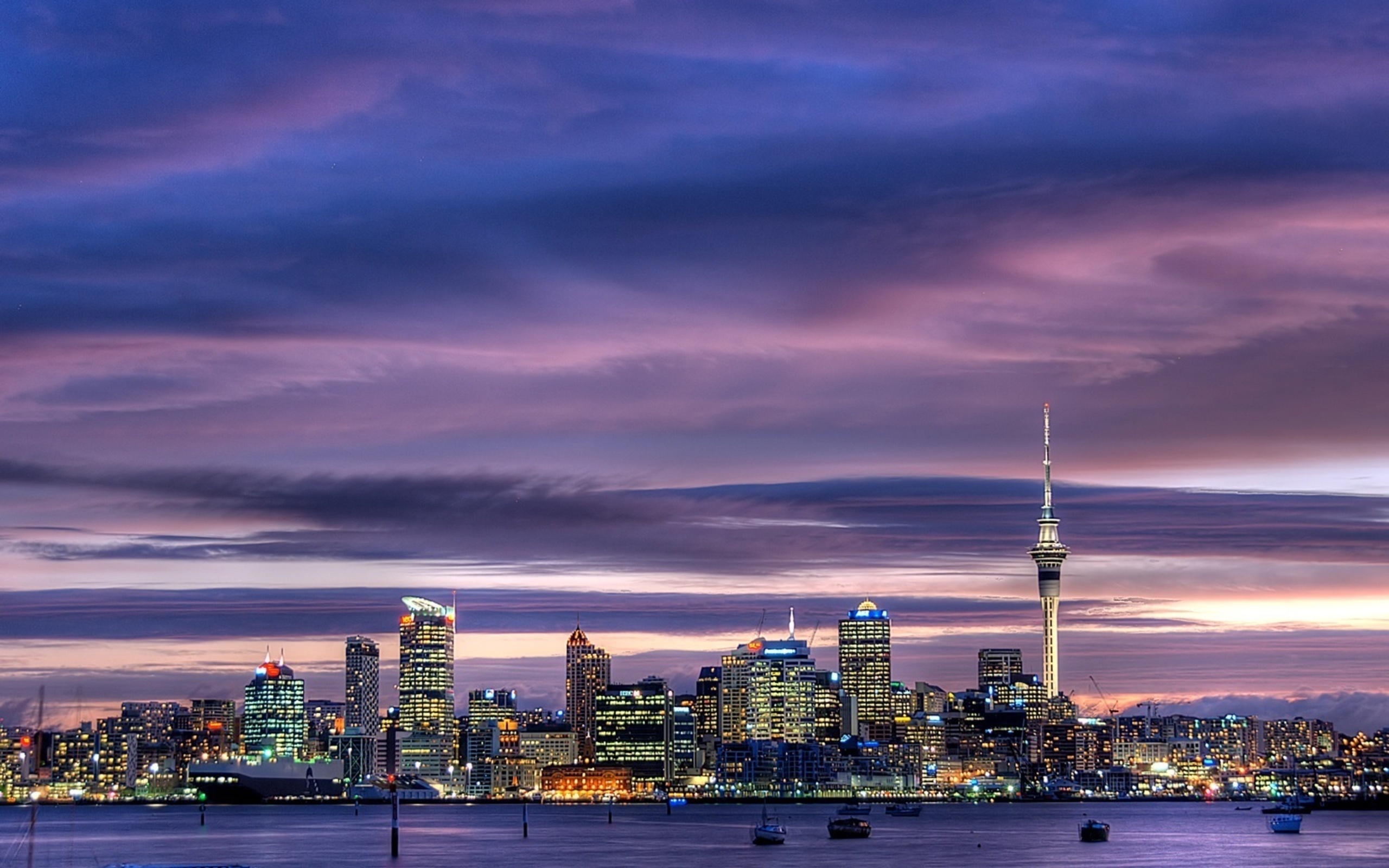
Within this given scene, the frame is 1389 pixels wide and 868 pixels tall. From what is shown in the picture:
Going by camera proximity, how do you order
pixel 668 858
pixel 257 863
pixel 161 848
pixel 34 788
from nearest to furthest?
pixel 34 788
pixel 257 863
pixel 668 858
pixel 161 848

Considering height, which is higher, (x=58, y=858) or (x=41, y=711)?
(x=41, y=711)

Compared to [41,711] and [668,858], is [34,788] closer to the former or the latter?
[41,711]

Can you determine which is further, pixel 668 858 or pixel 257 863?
pixel 668 858

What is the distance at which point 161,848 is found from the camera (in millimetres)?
185625

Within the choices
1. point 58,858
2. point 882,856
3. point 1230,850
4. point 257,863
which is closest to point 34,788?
point 257,863

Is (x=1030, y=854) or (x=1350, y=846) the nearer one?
(x=1030, y=854)

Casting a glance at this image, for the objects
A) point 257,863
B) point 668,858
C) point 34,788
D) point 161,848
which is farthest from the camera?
point 161,848

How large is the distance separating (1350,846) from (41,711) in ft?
517

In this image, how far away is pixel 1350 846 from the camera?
193875mm

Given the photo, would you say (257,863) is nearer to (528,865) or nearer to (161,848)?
(528,865)

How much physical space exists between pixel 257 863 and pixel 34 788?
85.0 m

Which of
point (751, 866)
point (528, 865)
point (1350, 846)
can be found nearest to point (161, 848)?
point (528, 865)

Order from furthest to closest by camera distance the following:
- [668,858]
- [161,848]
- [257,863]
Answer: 1. [161,848]
2. [668,858]
3. [257,863]

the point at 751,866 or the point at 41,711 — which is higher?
the point at 41,711
